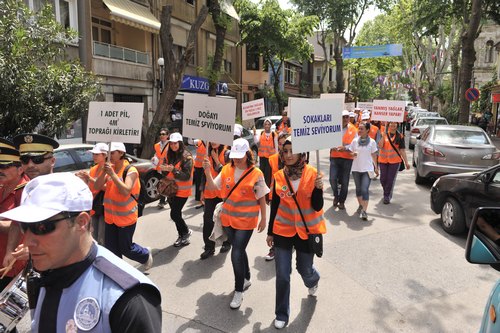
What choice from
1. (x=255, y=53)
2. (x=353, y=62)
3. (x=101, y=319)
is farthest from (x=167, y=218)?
(x=353, y=62)

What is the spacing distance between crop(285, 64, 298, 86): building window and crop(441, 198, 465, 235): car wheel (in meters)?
36.6

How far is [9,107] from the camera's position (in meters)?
5.50

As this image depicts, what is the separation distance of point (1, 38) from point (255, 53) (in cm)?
2463

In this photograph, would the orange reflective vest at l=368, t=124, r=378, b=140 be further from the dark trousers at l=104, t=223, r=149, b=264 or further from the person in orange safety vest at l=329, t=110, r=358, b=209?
the dark trousers at l=104, t=223, r=149, b=264

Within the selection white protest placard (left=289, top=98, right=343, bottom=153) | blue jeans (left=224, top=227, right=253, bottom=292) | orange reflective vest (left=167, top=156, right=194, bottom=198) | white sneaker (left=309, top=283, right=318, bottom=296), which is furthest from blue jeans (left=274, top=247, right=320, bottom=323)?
orange reflective vest (left=167, top=156, right=194, bottom=198)

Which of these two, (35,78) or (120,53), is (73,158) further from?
(120,53)

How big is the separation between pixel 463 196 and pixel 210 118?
13.4 feet

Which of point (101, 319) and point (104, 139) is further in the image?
point (104, 139)

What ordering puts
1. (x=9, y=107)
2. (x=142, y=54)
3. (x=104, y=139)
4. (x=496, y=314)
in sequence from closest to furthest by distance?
(x=496, y=314), (x=104, y=139), (x=9, y=107), (x=142, y=54)

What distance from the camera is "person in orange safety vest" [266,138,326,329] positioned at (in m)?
3.68

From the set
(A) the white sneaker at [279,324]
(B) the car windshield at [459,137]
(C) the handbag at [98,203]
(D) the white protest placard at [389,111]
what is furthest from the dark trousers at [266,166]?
(A) the white sneaker at [279,324]

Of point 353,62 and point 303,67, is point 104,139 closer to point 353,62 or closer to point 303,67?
point 353,62

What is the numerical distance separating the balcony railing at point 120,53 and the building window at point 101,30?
1.03m

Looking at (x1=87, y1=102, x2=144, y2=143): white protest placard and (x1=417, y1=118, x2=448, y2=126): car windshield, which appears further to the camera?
(x1=417, y1=118, x2=448, y2=126): car windshield
